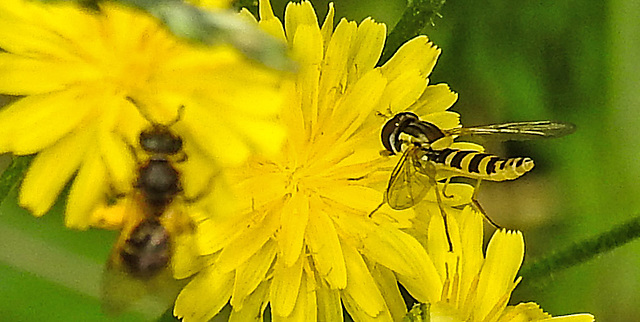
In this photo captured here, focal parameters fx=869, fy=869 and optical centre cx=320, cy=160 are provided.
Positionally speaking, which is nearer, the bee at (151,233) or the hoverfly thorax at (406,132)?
the bee at (151,233)

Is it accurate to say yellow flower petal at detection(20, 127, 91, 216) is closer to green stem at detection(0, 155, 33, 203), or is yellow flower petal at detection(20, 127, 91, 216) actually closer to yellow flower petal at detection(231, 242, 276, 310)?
green stem at detection(0, 155, 33, 203)

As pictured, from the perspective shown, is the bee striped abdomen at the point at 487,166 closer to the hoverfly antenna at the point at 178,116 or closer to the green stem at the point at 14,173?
the hoverfly antenna at the point at 178,116

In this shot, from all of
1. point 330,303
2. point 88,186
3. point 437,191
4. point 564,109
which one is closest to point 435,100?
point 437,191

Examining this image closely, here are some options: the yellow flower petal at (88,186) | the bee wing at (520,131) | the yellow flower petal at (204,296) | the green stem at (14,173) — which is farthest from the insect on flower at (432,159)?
the green stem at (14,173)

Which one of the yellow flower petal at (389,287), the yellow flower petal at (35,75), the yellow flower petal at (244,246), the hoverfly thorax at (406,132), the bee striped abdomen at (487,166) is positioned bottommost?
the yellow flower petal at (389,287)

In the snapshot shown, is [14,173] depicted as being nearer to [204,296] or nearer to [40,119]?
[40,119]

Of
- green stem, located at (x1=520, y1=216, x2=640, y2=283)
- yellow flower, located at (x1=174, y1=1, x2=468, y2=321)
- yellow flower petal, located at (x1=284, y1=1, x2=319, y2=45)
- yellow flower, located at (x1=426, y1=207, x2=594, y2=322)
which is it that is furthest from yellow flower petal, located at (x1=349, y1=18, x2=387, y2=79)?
green stem, located at (x1=520, y1=216, x2=640, y2=283)

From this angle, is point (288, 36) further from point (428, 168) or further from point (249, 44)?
point (249, 44)

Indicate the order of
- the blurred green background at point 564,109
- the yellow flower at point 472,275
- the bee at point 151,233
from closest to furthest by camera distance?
the bee at point 151,233 → the yellow flower at point 472,275 → the blurred green background at point 564,109
